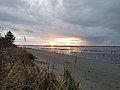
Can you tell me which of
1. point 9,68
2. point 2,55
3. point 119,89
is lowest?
point 119,89

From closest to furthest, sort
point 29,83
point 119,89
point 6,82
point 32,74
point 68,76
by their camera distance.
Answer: point 6,82 < point 29,83 < point 32,74 < point 68,76 < point 119,89

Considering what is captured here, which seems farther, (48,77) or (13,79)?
(48,77)

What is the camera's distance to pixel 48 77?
4.31 metres

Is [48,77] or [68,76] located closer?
[48,77]

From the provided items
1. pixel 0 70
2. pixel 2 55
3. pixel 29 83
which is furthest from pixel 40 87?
pixel 2 55

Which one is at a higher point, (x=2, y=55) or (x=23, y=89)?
(x=2, y=55)

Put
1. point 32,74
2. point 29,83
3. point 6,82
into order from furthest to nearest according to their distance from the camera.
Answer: point 32,74
point 29,83
point 6,82

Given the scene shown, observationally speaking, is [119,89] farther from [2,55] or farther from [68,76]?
[2,55]

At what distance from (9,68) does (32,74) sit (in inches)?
23.1

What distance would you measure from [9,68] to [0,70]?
640mm

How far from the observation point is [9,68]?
14.9ft

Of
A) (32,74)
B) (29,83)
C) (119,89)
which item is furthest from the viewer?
(119,89)

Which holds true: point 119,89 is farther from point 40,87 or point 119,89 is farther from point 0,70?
point 0,70

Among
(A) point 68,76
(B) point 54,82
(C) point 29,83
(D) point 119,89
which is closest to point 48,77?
(B) point 54,82
